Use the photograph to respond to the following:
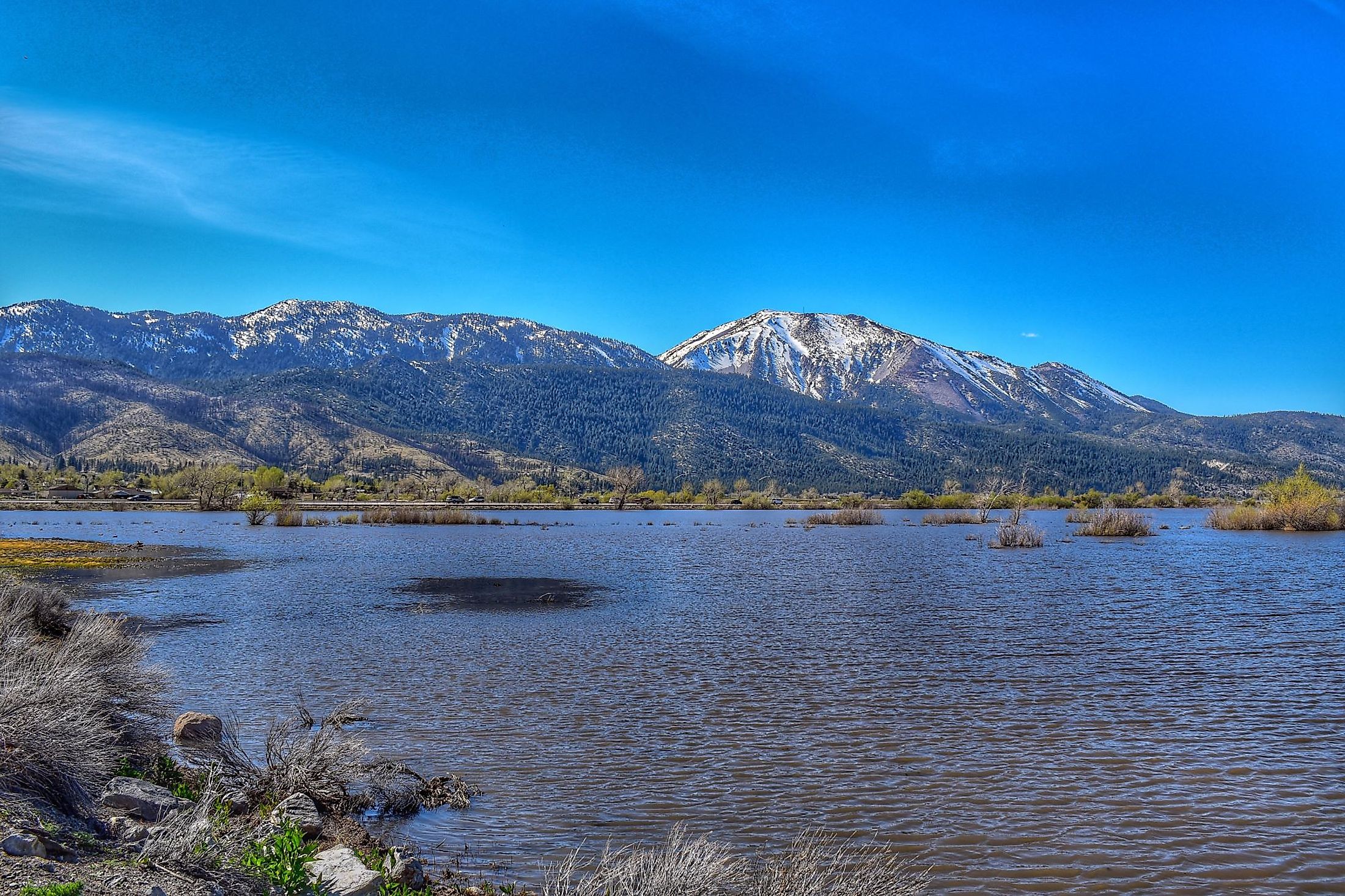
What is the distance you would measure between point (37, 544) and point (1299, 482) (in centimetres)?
9377

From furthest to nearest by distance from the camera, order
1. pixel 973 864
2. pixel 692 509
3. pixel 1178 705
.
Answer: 1. pixel 692 509
2. pixel 1178 705
3. pixel 973 864

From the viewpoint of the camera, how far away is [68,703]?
8.45 meters

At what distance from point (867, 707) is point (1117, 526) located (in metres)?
59.9

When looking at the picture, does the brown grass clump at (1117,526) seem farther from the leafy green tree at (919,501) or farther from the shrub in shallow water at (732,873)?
the leafy green tree at (919,501)

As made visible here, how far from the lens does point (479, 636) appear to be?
846 inches

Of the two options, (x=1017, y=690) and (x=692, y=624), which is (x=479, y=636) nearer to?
(x=692, y=624)

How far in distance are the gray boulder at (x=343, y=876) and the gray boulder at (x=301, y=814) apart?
0.84 m

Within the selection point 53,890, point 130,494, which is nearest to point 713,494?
point 130,494

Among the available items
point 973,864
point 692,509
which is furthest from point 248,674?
point 692,509

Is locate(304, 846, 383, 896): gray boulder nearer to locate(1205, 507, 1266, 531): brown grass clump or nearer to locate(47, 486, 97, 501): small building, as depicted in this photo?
locate(1205, 507, 1266, 531): brown grass clump

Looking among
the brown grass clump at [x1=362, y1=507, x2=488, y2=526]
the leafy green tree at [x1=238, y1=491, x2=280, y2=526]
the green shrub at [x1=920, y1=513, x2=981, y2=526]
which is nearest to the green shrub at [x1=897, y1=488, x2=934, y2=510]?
the green shrub at [x1=920, y1=513, x2=981, y2=526]

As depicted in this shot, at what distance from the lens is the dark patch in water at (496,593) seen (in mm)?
27219

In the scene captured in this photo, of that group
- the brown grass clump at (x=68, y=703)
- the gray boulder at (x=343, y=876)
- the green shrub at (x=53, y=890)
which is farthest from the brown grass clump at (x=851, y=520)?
the green shrub at (x=53, y=890)

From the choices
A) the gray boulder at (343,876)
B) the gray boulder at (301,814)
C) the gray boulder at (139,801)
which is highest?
the gray boulder at (139,801)
